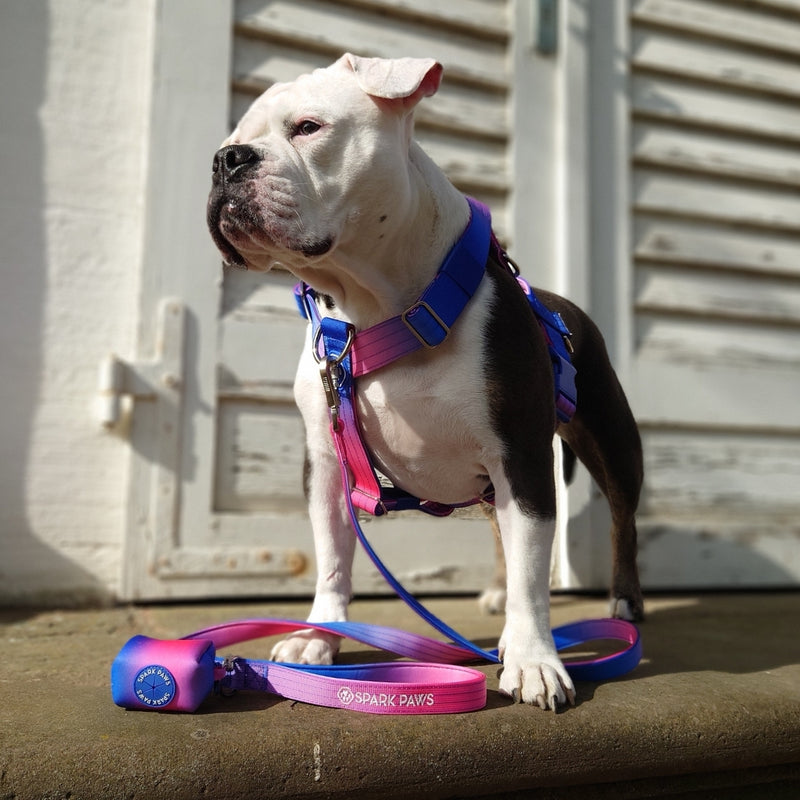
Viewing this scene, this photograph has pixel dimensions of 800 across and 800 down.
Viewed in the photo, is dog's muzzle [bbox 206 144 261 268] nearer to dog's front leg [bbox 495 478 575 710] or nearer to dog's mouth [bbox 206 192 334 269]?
Result: dog's mouth [bbox 206 192 334 269]

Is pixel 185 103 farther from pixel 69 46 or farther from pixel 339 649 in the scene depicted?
pixel 339 649

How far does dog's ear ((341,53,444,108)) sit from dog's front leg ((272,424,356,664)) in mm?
756

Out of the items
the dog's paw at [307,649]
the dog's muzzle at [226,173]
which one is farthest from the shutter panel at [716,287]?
the dog's muzzle at [226,173]

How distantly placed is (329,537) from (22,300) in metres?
1.65

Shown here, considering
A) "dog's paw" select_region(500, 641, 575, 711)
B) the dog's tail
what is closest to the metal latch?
the dog's tail

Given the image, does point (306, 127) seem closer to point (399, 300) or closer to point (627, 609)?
point (399, 300)

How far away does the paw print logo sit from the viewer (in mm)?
1463

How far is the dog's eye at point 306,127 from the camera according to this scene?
63.9 inches

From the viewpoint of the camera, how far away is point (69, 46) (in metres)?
2.96

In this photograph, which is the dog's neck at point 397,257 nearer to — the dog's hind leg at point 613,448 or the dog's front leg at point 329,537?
the dog's front leg at point 329,537

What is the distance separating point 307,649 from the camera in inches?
68.7

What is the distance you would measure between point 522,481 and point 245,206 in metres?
0.78

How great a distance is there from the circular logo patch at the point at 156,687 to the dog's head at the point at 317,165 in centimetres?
81

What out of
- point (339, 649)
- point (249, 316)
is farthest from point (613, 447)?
point (249, 316)
